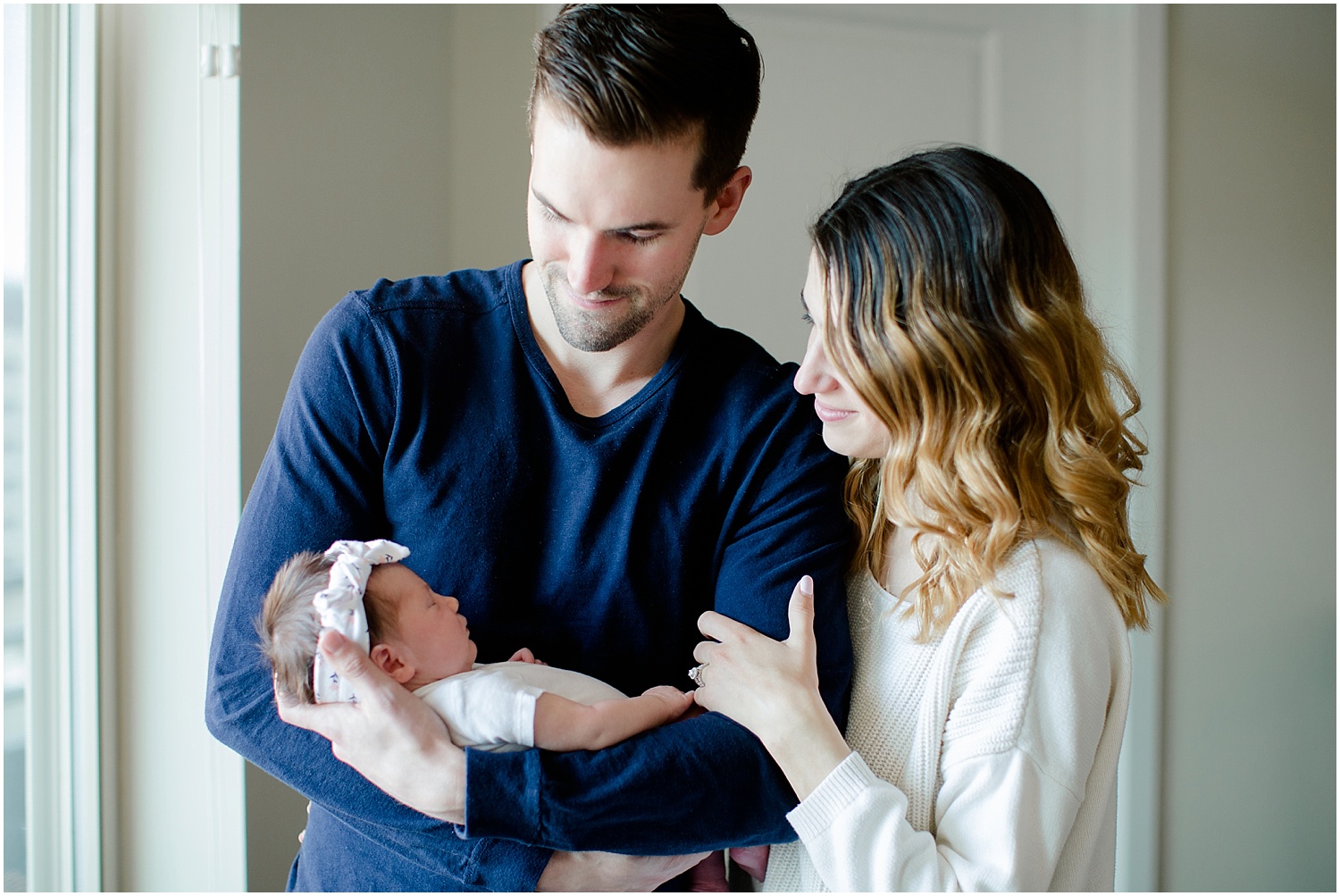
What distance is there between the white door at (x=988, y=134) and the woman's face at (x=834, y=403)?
1.15 m

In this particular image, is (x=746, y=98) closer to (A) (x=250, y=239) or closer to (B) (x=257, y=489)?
(B) (x=257, y=489)

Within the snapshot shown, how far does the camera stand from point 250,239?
1647mm

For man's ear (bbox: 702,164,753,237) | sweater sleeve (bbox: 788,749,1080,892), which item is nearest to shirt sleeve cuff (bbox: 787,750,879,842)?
sweater sleeve (bbox: 788,749,1080,892)

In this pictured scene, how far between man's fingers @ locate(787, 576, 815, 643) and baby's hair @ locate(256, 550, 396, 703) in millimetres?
488

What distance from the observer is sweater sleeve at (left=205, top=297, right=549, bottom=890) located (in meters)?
1.05

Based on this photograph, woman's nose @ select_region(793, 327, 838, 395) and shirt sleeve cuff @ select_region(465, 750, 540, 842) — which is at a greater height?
woman's nose @ select_region(793, 327, 838, 395)

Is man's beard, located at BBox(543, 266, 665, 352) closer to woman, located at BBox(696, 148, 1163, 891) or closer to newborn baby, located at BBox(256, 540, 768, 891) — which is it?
woman, located at BBox(696, 148, 1163, 891)

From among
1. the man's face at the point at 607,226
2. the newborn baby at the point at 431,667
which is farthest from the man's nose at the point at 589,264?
the newborn baby at the point at 431,667

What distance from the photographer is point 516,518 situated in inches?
46.5

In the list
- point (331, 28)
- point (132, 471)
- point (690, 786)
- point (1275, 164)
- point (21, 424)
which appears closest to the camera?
point (690, 786)

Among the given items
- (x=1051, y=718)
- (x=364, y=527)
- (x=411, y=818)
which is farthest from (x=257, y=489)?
(x=1051, y=718)

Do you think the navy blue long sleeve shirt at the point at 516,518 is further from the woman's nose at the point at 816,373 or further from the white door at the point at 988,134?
the white door at the point at 988,134

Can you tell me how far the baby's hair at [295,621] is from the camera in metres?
1.06

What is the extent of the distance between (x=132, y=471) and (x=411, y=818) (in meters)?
1.02
